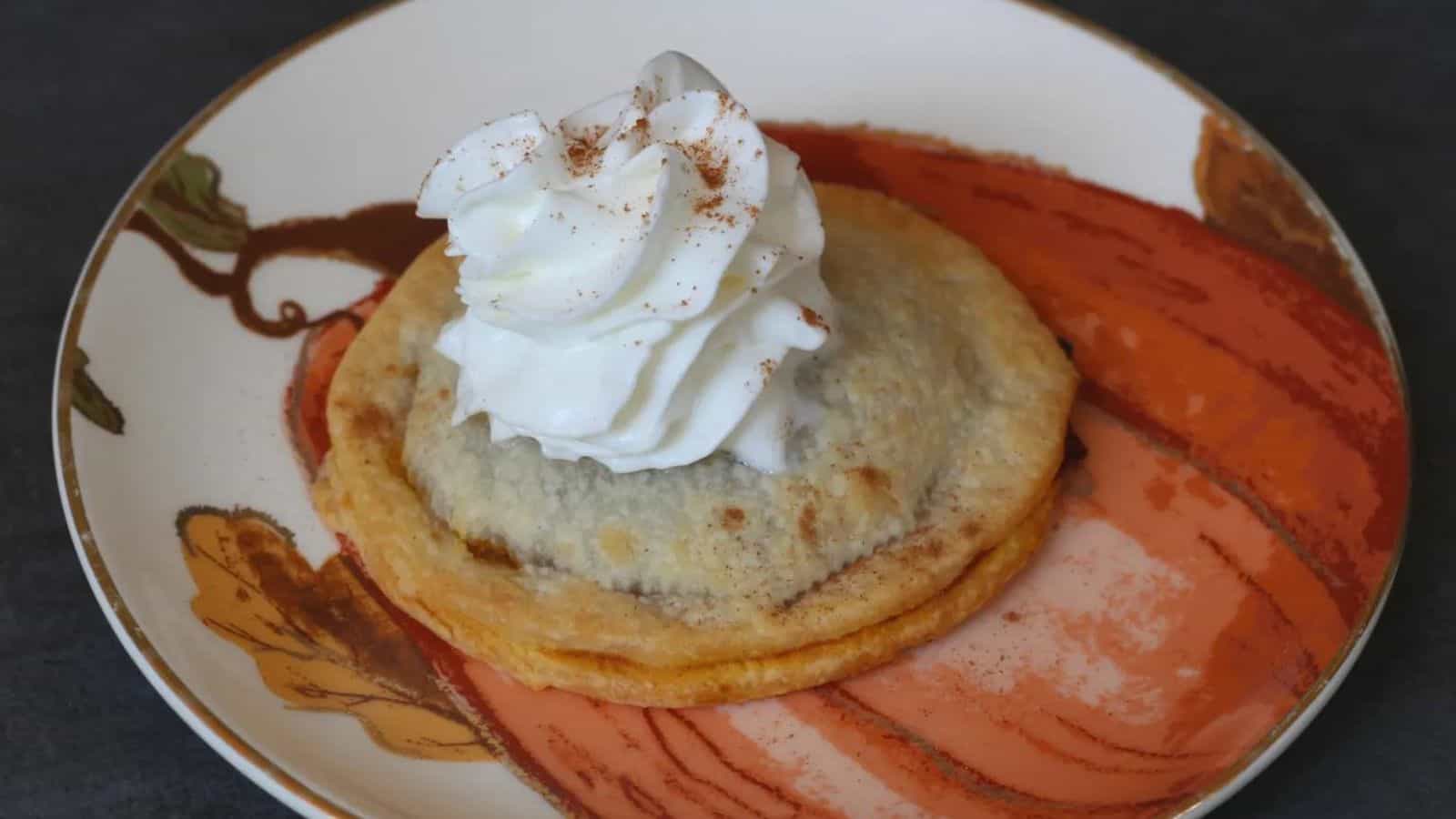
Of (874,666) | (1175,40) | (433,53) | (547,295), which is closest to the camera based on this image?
(547,295)

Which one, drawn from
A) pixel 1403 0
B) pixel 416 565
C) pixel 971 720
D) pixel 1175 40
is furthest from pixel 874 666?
pixel 1403 0

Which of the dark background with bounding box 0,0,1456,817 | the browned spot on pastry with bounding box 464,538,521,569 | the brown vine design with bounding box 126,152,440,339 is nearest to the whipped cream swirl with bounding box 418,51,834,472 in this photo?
the browned spot on pastry with bounding box 464,538,521,569

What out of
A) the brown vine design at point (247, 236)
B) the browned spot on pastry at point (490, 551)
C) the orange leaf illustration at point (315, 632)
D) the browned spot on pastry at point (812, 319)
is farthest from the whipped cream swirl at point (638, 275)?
the brown vine design at point (247, 236)

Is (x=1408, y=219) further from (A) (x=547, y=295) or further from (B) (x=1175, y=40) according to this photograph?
(A) (x=547, y=295)

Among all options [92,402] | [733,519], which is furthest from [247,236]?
[733,519]

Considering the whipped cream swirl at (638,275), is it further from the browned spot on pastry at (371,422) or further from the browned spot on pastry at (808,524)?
the browned spot on pastry at (371,422)

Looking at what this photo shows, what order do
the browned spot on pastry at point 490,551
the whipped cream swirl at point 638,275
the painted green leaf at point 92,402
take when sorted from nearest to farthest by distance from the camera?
the whipped cream swirl at point 638,275 → the browned spot on pastry at point 490,551 → the painted green leaf at point 92,402
